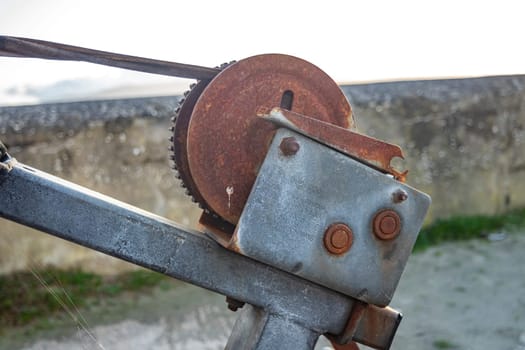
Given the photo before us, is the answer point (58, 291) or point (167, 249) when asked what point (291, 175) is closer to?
point (167, 249)

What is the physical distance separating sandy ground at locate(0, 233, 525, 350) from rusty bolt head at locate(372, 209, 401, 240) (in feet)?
6.17

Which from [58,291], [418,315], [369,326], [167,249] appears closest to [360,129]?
[418,315]

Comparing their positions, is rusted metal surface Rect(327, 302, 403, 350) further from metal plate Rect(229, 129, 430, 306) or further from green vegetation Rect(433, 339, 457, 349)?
green vegetation Rect(433, 339, 457, 349)

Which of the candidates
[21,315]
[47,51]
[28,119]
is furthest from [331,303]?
[28,119]

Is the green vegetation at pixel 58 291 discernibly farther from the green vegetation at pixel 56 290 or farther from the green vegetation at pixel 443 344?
the green vegetation at pixel 443 344

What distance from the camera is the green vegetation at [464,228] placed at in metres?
4.87

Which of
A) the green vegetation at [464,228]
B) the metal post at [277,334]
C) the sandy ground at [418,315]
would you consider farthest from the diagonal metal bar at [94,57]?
the green vegetation at [464,228]

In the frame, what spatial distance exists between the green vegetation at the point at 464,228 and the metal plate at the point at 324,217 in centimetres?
320

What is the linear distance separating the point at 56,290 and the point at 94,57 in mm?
3010

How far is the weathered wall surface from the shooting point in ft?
13.9

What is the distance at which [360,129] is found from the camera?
4.83 meters

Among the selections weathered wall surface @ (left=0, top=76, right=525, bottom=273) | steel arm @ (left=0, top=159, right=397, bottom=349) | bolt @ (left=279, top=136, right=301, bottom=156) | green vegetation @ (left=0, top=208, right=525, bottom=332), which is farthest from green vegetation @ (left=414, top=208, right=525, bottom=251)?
bolt @ (left=279, top=136, right=301, bottom=156)

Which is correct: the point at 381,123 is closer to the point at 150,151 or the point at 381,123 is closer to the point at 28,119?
the point at 150,151

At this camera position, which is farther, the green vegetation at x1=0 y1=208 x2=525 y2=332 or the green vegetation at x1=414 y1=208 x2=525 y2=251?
the green vegetation at x1=414 y1=208 x2=525 y2=251
